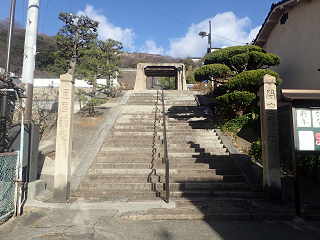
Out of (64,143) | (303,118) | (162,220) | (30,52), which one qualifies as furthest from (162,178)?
(30,52)

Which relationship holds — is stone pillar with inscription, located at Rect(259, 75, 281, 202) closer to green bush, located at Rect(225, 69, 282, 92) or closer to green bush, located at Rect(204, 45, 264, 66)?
green bush, located at Rect(225, 69, 282, 92)

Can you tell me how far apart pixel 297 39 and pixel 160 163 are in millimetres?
7878

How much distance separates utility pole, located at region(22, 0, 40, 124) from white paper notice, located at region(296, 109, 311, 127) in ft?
20.2

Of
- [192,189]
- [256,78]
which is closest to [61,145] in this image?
[192,189]

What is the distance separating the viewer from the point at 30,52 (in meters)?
5.57

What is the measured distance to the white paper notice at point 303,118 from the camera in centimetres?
404

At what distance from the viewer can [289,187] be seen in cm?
550

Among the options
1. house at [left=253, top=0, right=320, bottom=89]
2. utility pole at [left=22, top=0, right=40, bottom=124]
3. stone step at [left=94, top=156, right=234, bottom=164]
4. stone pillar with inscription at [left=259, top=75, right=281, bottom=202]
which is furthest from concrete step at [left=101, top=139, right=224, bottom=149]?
house at [left=253, top=0, right=320, bottom=89]

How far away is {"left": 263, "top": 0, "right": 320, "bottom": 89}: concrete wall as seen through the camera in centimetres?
772

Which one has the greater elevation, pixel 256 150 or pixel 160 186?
pixel 256 150

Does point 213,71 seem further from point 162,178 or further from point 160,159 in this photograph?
point 162,178

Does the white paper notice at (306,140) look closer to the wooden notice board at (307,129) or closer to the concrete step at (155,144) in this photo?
the wooden notice board at (307,129)

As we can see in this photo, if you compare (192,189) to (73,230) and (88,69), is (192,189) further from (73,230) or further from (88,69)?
(88,69)

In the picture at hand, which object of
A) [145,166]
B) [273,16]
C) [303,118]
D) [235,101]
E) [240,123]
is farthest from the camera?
[273,16]
